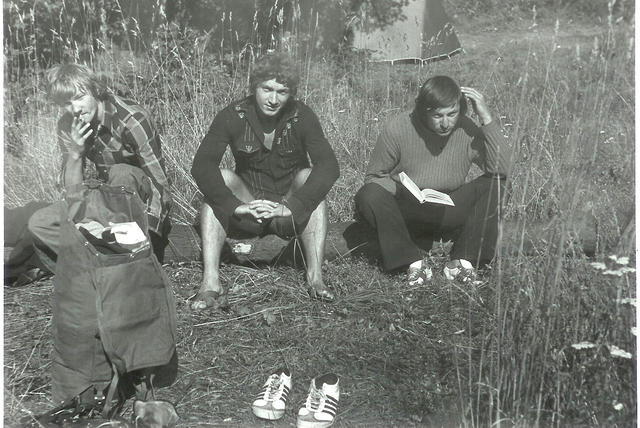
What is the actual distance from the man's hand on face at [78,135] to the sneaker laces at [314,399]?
162 cm

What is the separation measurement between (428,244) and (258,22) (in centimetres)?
238

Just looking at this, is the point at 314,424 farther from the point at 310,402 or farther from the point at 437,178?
the point at 437,178

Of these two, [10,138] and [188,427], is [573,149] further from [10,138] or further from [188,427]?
[10,138]

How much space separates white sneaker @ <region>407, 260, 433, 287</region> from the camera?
3701 mm

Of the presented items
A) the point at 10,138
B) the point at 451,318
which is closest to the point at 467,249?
the point at 451,318

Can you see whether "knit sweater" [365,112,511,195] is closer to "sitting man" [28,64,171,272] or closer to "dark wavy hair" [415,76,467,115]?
"dark wavy hair" [415,76,467,115]

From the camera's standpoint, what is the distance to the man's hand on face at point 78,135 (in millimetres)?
3512

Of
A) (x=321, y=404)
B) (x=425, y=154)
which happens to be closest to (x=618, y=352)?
(x=321, y=404)

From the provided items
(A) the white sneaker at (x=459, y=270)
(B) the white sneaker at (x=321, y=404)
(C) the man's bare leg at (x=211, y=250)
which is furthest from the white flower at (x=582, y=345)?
A: (C) the man's bare leg at (x=211, y=250)

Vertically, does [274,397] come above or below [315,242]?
below

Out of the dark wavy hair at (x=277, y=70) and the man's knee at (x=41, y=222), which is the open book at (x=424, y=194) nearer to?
the dark wavy hair at (x=277, y=70)

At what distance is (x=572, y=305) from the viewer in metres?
2.54

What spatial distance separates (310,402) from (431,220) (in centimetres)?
150

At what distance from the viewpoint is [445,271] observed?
3.78 metres
